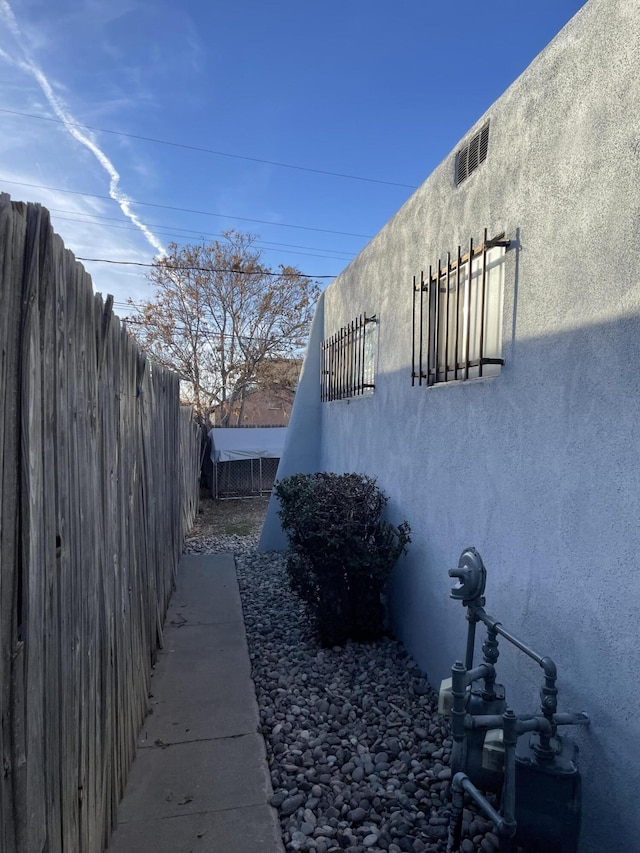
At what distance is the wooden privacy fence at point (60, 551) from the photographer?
139cm

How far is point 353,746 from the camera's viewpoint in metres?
3.40

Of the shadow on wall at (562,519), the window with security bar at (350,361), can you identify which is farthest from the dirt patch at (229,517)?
the shadow on wall at (562,519)

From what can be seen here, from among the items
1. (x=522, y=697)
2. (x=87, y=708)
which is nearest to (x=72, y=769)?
(x=87, y=708)

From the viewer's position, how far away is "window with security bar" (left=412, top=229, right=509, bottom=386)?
3.20 metres

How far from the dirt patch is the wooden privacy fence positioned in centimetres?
753

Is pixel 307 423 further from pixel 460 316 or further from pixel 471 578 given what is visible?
pixel 471 578

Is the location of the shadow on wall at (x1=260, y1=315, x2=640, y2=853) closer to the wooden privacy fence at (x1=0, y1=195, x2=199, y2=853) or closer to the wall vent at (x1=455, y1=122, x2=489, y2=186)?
the wall vent at (x1=455, y1=122, x2=489, y2=186)

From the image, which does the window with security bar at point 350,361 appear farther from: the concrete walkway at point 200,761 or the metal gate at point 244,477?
the metal gate at point 244,477

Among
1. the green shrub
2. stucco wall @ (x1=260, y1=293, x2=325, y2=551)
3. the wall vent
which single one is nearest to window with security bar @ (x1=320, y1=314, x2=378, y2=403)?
stucco wall @ (x1=260, y1=293, x2=325, y2=551)

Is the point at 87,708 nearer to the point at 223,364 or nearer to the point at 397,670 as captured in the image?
the point at 397,670

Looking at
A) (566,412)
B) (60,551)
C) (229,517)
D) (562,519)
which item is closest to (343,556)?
(562,519)

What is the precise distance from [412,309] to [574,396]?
90.2 inches

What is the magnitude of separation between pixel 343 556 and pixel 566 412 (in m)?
2.46

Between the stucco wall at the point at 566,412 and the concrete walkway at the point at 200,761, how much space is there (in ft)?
4.58
